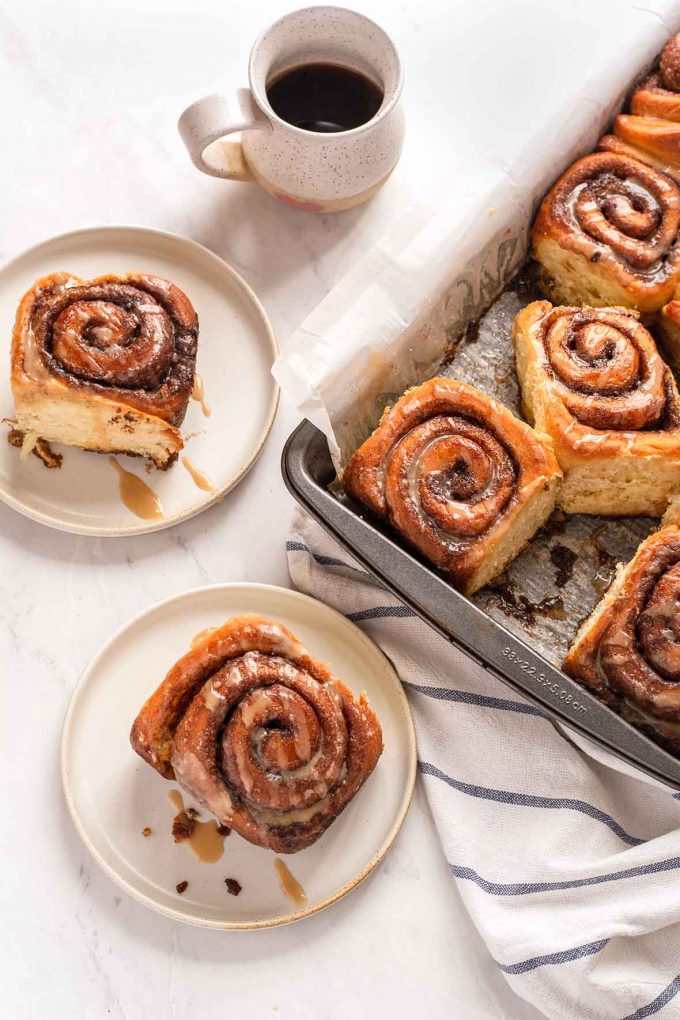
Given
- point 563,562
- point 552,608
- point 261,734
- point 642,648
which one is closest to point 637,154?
point 563,562

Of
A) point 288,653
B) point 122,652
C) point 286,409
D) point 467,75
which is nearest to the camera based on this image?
point 288,653

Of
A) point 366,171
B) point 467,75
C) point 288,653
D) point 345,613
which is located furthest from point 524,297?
point 288,653

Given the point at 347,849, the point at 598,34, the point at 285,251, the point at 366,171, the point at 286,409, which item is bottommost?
the point at 347,849

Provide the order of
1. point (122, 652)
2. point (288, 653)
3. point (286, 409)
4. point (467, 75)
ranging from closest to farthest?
point (288, 653), point (122, 652), point (286, 409), point (467, 75)

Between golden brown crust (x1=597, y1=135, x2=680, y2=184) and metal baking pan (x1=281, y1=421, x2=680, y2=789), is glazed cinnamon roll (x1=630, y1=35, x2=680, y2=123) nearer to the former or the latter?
golden brown crust (x1=597, y1=135, x2=680, y2=184)

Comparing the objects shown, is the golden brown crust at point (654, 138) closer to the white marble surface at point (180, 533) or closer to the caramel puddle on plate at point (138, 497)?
the white marble surface at point (180, 533)

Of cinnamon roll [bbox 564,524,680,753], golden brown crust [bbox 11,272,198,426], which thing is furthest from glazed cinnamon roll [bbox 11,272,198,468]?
cinnamon roll [bbox 564,524,680,753]

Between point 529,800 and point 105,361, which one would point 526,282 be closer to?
point 105,361

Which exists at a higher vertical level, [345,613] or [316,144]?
[316,144]

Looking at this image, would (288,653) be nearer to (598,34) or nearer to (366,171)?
(366,171)
